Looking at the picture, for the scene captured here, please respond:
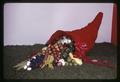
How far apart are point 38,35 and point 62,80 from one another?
214 millimetres

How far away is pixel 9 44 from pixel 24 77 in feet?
0.49

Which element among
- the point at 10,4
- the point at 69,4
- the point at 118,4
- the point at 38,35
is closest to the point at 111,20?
the point at 118,4

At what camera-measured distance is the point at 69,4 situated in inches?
57.6

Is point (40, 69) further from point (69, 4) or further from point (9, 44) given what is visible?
point (69, 4)

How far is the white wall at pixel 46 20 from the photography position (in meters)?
1.46

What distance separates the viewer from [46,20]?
1.50 meters

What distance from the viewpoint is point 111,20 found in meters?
1.45

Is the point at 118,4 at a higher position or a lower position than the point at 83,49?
higher

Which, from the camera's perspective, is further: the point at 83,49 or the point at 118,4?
the point at 83,49

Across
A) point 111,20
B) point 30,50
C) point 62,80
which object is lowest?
point 62,80

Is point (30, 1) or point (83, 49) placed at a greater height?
point (30, 1)

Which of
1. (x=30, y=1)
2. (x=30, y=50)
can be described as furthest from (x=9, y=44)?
Result: (x=30, y=1)

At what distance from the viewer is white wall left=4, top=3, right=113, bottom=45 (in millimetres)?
1455

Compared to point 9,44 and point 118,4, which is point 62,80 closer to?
point 9,44
